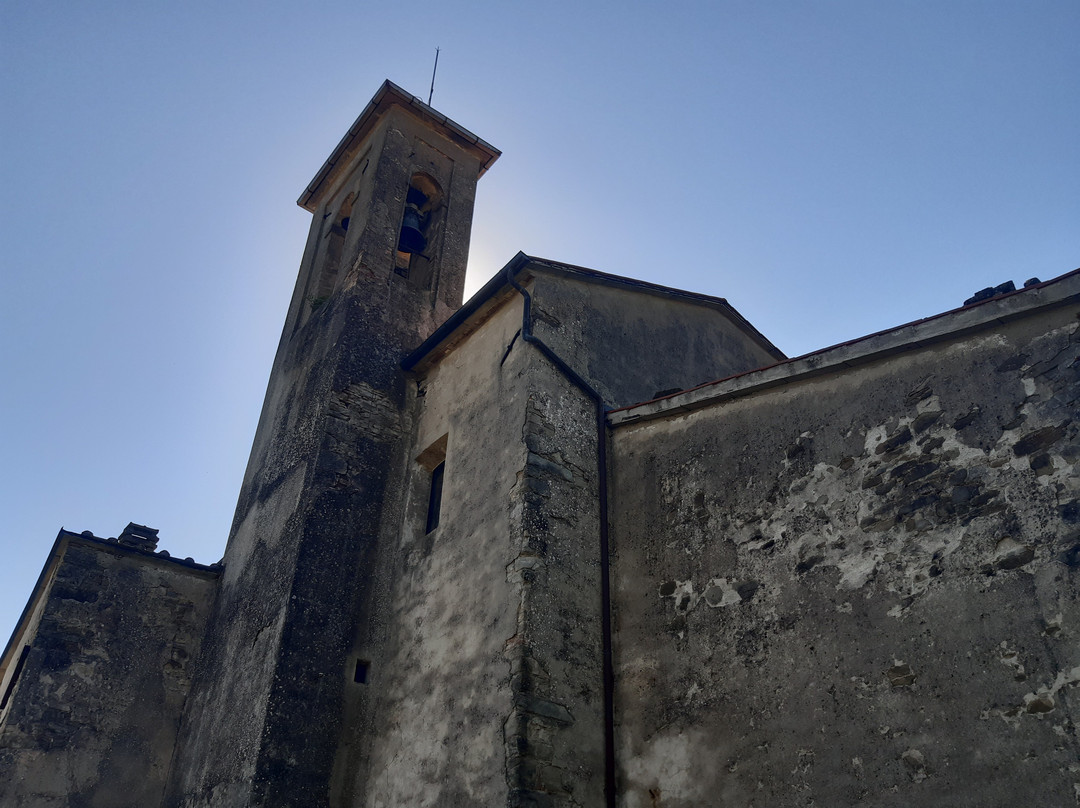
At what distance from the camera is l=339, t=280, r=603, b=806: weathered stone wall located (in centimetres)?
561

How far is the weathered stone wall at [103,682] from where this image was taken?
7949 mm

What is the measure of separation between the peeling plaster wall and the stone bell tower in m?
2.75

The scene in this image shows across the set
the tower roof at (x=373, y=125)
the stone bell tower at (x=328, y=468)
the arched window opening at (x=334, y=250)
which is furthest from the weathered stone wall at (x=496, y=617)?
the tower roof at (x=373, y=125)

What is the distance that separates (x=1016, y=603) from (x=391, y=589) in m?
5.15

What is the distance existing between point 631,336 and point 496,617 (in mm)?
3370

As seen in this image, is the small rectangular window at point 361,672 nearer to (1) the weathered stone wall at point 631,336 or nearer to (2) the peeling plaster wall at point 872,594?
(2) the peeling plaster wall at point 872,594

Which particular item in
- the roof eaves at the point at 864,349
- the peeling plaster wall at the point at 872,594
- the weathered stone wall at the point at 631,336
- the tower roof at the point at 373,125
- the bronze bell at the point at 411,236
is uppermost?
the tower roof at the point at 373,125

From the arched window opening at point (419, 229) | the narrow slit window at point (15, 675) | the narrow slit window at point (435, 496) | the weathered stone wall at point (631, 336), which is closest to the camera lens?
the weathered stone wall at point (631, 336)

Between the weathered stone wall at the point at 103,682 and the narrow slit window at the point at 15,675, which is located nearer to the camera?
the weathered stone wall at the point at 103,682

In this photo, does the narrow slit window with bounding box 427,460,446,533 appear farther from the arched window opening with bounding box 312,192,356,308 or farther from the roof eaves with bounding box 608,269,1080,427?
the arched window opening with bounding box 312,192,356,308

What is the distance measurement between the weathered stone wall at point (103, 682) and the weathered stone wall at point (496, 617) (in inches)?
112

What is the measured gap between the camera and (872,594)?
4.98 metres

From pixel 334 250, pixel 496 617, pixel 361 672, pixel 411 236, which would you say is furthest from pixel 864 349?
pixel 334 250

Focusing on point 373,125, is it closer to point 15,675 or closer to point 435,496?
point 435,496
